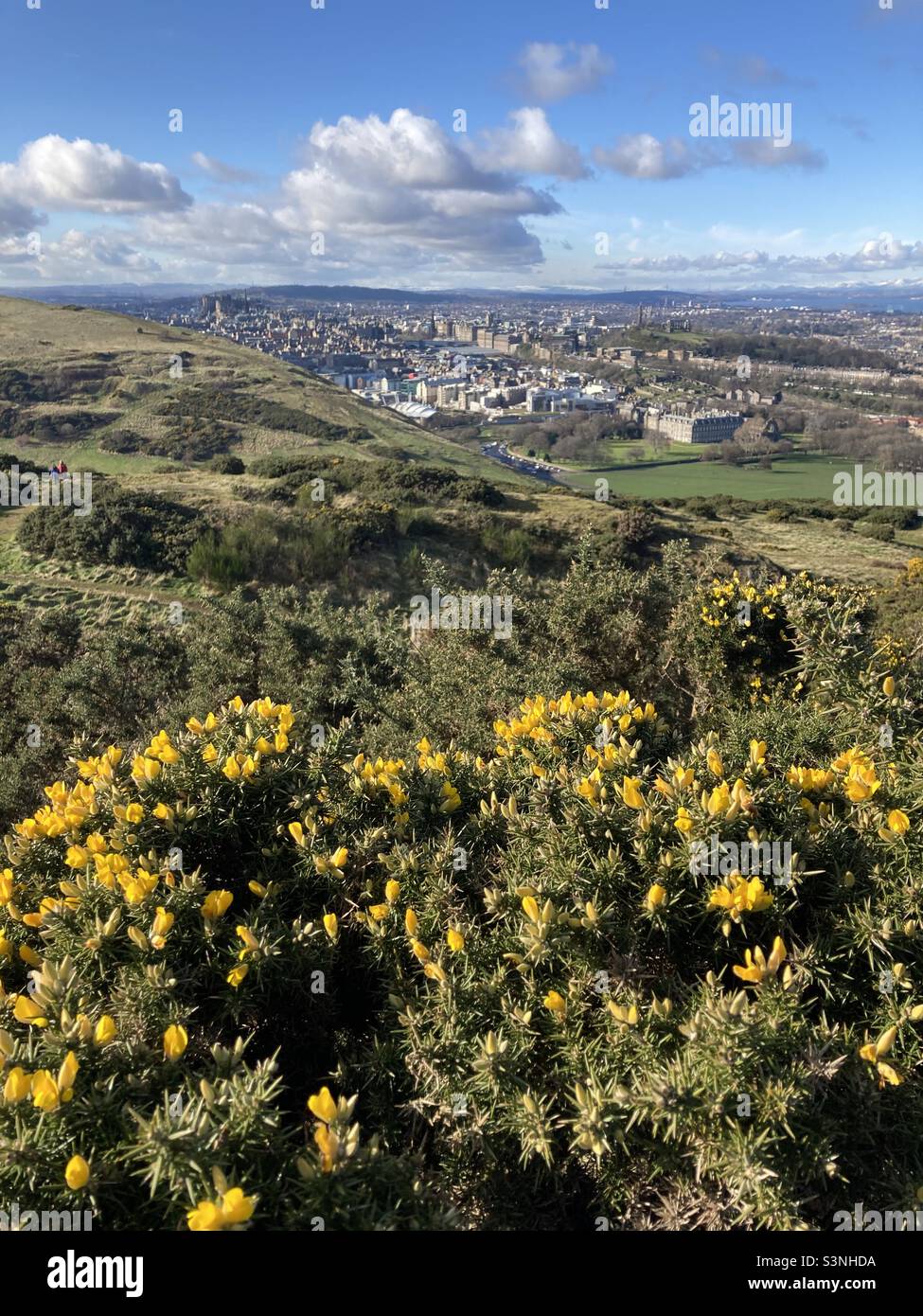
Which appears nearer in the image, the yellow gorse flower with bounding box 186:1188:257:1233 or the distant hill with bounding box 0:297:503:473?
the yellow gorse flower with bounding box 186:1188:257:1233

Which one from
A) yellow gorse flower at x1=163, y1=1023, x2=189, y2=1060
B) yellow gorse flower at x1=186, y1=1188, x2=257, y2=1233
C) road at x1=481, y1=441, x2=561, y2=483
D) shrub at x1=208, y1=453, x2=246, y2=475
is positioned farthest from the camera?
road at x1=481, y1=441, x2=561, y2=483

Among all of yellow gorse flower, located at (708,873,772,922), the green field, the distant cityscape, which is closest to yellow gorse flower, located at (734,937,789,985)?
yellow gorse flower, located at (708,873,772,922)

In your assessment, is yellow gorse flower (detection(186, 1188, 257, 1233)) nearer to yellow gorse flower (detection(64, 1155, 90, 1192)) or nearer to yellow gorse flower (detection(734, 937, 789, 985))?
yellow gorse flower (detection(64, 1155, 90, 1192))

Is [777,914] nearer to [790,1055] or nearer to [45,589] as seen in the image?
[790,1055]

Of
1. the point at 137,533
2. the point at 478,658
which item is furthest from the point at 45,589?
the point at 478,658

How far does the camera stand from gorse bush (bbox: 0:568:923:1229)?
1853 millimetres

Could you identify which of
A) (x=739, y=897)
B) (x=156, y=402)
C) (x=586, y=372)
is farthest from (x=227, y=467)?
(x=586, y=372)

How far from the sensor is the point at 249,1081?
1898 mm

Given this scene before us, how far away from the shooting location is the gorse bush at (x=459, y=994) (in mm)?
1853

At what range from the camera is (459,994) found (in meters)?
2.43

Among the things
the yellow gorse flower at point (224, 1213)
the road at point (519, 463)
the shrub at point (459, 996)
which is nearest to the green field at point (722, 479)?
the road at point (519, 463)

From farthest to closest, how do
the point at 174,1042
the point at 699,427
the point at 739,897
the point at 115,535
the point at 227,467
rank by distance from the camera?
the point at 699,427 → the point at 227,467 → the point at 115,535 → the point at 739,897 → the point at 174,1042

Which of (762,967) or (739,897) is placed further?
(739,897)

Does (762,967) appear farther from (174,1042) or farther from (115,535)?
(115,535)
